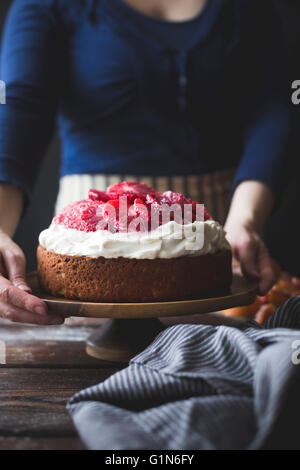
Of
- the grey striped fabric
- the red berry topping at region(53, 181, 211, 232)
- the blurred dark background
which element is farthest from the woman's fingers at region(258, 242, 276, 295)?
the blurred dark background

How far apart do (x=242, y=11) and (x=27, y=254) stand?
1593mm

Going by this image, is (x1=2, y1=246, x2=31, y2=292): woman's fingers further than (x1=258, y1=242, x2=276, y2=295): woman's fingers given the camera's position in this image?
No

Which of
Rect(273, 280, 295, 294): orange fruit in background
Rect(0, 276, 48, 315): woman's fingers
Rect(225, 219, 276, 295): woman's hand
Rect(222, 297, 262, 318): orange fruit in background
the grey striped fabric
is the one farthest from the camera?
Rect(273, 280, 295, 294): orange fruit in background

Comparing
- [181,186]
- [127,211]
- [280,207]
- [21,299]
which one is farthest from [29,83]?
[280,207]

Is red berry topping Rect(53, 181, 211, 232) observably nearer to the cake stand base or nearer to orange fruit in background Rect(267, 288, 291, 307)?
the cake stand base

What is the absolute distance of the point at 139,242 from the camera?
86 cm

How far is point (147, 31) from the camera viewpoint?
1.53 metres

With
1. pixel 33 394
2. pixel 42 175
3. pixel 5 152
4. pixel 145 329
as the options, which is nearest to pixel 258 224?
pixel 145 329

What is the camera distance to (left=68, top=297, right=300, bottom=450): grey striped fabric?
0.52m

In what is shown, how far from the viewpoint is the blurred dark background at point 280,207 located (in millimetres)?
2398

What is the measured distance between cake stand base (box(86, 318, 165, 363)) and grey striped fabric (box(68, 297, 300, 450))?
0.54 feet

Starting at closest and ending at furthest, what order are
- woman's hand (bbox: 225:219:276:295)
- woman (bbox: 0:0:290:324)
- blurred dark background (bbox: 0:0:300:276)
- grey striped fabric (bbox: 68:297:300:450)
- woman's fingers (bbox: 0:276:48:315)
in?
grey striped fabric (bbox: 68:297:300:450)
woman's fingers (bbox: 0:276:48:315)
woman's hand (bbox: 225:219:276:295)
woman (bbox: 0:0:290:324)
blurred dark background (bbox: 0:0:300:276)

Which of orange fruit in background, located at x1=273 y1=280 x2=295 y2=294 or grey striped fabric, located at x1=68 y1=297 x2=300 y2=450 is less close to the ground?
grey striped fabric, located at x1=68 y1=297 x2=300 y2=450

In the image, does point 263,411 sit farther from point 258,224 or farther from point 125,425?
point 258,224
